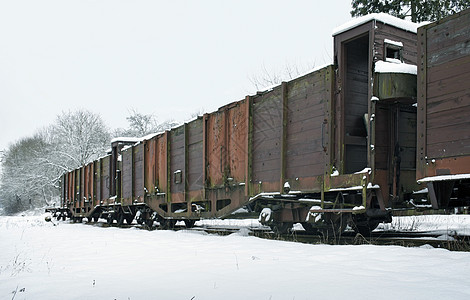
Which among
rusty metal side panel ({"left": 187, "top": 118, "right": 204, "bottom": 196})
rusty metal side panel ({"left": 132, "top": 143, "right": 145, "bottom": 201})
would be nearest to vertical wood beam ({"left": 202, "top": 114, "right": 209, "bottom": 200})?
rusty metal side panel ({"left": 187, "top": 118, "right": 204, "bottom": 196})

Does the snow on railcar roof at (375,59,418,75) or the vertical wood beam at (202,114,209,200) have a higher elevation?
the snow on railcar roof at (375,59,418,75)

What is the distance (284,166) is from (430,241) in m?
2.71

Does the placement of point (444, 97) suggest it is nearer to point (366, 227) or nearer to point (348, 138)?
point (348, 138)

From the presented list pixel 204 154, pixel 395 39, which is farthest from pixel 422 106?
pixel 204 154

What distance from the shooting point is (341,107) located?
258 inches


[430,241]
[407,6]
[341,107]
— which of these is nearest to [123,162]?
[341,107]

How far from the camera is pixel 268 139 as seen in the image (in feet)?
26.6

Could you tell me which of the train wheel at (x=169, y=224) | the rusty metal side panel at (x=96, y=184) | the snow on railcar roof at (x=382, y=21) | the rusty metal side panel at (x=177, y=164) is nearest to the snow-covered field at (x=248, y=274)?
the snow on railcar roof at (x=382, y=21)

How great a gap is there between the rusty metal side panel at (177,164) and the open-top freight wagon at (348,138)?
1270 millimetres

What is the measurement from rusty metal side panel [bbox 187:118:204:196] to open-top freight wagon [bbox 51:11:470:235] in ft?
1.25

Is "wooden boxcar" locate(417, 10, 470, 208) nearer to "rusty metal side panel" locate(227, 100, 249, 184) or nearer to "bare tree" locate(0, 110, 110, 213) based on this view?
"rusty metal side panel" locate(227, 100, 249, 184)

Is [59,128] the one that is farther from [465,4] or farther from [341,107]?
[341,107]

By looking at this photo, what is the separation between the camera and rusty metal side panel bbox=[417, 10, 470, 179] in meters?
4.99

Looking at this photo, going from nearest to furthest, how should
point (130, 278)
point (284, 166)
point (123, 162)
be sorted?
point (130, 278), point (284, 166), point (123, 162)
